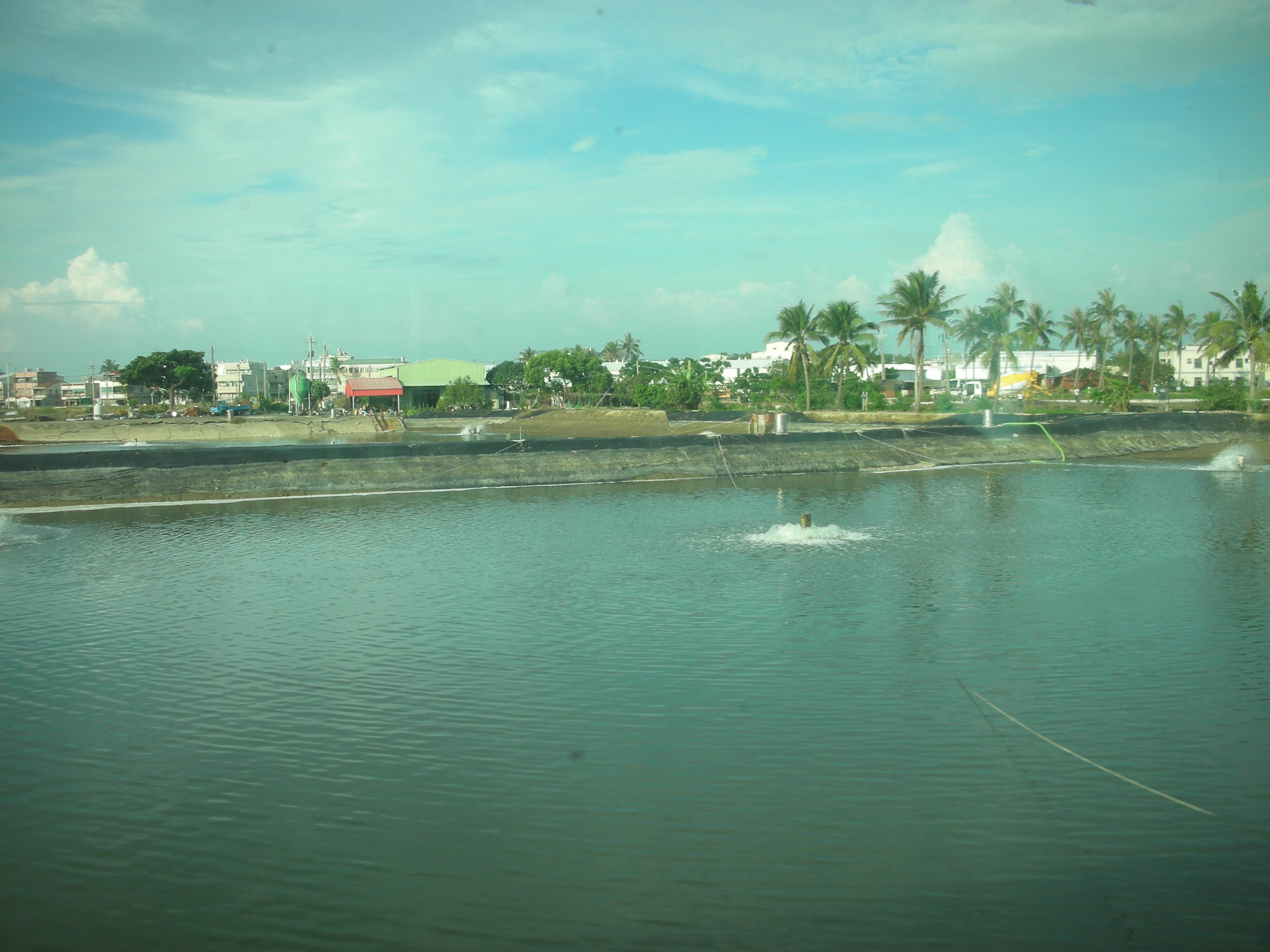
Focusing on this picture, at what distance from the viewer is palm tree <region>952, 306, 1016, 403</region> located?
7656 centimetres

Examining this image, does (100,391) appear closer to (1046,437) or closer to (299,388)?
(299,388)

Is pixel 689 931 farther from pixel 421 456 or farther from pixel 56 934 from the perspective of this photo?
pixel 421 456

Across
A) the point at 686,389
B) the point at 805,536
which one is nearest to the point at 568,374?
the point at 686,389

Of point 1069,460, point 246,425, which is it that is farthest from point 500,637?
point 246,425

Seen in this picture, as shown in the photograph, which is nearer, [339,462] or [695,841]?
[695,841]

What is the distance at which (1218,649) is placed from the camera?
958 centimetres

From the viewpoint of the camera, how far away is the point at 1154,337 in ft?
286

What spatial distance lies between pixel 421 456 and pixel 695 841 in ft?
77.2

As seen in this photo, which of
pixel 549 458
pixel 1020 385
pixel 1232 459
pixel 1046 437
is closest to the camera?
pixel 549 458

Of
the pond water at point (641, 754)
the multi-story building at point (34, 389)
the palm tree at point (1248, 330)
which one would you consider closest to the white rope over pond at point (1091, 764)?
the pond water at point (641, 754)

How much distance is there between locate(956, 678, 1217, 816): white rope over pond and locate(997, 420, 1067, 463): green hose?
28.6 metres

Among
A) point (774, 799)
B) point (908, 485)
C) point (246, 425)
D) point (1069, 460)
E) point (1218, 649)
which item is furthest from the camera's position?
point (246, 425)

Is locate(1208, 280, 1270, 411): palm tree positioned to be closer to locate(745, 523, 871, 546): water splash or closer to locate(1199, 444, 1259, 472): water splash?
locate(1199, 444, 1259, 472): water splash

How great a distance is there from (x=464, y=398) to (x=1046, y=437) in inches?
2678
